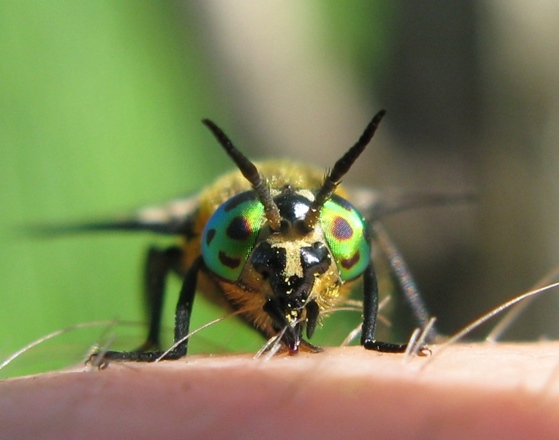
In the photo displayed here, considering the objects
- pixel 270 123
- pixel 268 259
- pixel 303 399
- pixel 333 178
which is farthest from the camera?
pixel 270 123

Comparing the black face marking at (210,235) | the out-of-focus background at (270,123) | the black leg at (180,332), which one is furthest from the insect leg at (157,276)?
the out-of-focus background at (270,123)

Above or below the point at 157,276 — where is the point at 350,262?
above

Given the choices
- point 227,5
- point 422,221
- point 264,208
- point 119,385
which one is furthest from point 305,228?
point 227,5

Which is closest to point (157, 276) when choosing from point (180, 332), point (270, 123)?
point (180, 332)

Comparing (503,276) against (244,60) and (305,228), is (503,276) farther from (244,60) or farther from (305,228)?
(305,228)

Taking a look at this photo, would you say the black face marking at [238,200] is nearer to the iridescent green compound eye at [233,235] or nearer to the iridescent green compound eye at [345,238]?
the iridescent green compound eye at [233,235]

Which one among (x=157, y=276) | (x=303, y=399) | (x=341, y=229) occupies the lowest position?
(x=157, y=276)

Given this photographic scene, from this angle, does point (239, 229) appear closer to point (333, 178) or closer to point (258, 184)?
point (258, 184)
